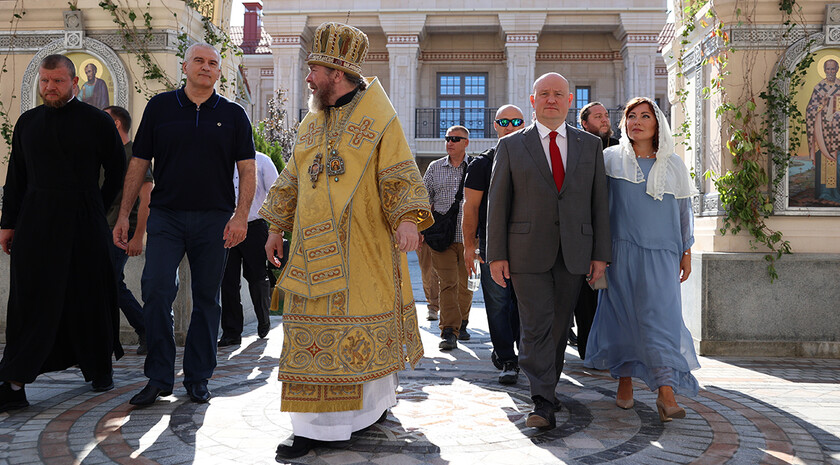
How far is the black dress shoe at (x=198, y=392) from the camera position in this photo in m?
4.24

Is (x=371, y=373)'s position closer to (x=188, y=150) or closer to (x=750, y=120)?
(x=188, y=150)

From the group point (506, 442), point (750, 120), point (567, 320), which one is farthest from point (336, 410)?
point (750, 120)

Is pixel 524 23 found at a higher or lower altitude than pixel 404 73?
higher

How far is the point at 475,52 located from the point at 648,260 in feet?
74.4

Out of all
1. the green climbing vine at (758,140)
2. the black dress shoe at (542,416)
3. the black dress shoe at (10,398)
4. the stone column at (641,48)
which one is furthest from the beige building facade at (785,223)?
the stone column at (641,48)

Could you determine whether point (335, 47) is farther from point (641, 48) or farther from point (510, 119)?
point (641, 48)

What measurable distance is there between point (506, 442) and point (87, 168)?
9.67 feet

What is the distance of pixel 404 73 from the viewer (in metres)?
23.7

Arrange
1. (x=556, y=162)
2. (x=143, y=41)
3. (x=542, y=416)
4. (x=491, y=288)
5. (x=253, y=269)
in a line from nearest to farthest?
1. (x=542, y=416)
2. (x=556, y=162)
3. (x=491, y=288)
4. (x=143, y=41)
5. (x=253, y=269)

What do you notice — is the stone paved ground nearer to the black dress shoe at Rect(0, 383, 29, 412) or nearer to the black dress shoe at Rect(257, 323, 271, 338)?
the black dress shoe at Rect(0, 383, 29, 412)

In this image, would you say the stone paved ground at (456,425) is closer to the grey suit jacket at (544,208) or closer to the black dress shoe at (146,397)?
the black dress shoe at (146,397)

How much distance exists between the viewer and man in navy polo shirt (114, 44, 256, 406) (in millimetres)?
4207

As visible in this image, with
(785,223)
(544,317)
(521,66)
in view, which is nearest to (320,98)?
(544,317)

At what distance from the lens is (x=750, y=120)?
6121 millimetres
